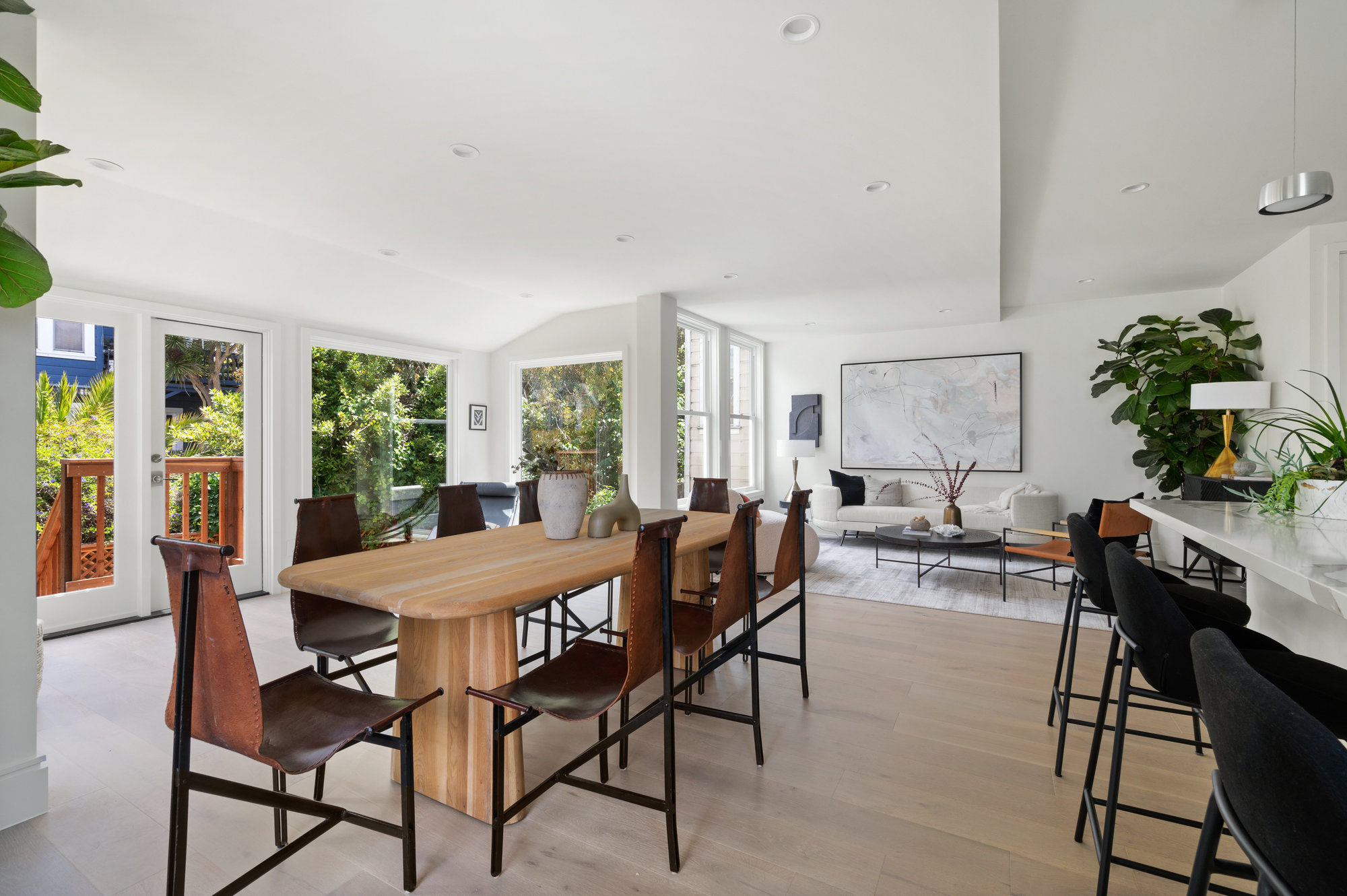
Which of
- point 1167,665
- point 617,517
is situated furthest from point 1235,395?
point 617,517

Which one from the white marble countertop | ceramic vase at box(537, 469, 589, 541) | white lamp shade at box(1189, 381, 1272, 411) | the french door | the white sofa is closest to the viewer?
the white marble countertop

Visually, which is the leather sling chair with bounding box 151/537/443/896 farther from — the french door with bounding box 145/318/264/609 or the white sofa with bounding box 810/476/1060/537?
the white sofa with bounding box 810/476/1060/537

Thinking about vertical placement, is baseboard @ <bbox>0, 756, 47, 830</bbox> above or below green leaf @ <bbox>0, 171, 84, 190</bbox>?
below

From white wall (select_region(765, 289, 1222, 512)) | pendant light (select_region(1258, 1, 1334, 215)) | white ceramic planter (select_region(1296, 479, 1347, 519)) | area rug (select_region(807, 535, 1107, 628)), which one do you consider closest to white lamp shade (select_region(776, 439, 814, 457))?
white wall (select_region(765, 289, 1222, 512))

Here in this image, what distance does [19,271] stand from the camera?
1737 mm

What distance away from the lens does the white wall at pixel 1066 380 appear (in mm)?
6160

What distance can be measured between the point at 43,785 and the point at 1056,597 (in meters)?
5.40

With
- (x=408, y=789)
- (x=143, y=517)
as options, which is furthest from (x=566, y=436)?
(x=408, y=789)

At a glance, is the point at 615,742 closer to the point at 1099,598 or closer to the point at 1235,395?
the point at 1099,598

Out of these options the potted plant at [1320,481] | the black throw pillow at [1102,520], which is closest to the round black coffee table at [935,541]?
the black throw pillow at [1102,520]

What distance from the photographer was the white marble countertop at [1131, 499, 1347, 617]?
3.53 feet

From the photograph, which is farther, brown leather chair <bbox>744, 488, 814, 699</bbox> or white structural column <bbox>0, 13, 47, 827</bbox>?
brown leather chair <bbox>744, 488, 814, 699</bbox>

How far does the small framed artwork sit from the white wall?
14.9 ft

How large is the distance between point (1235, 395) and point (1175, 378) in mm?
1048
